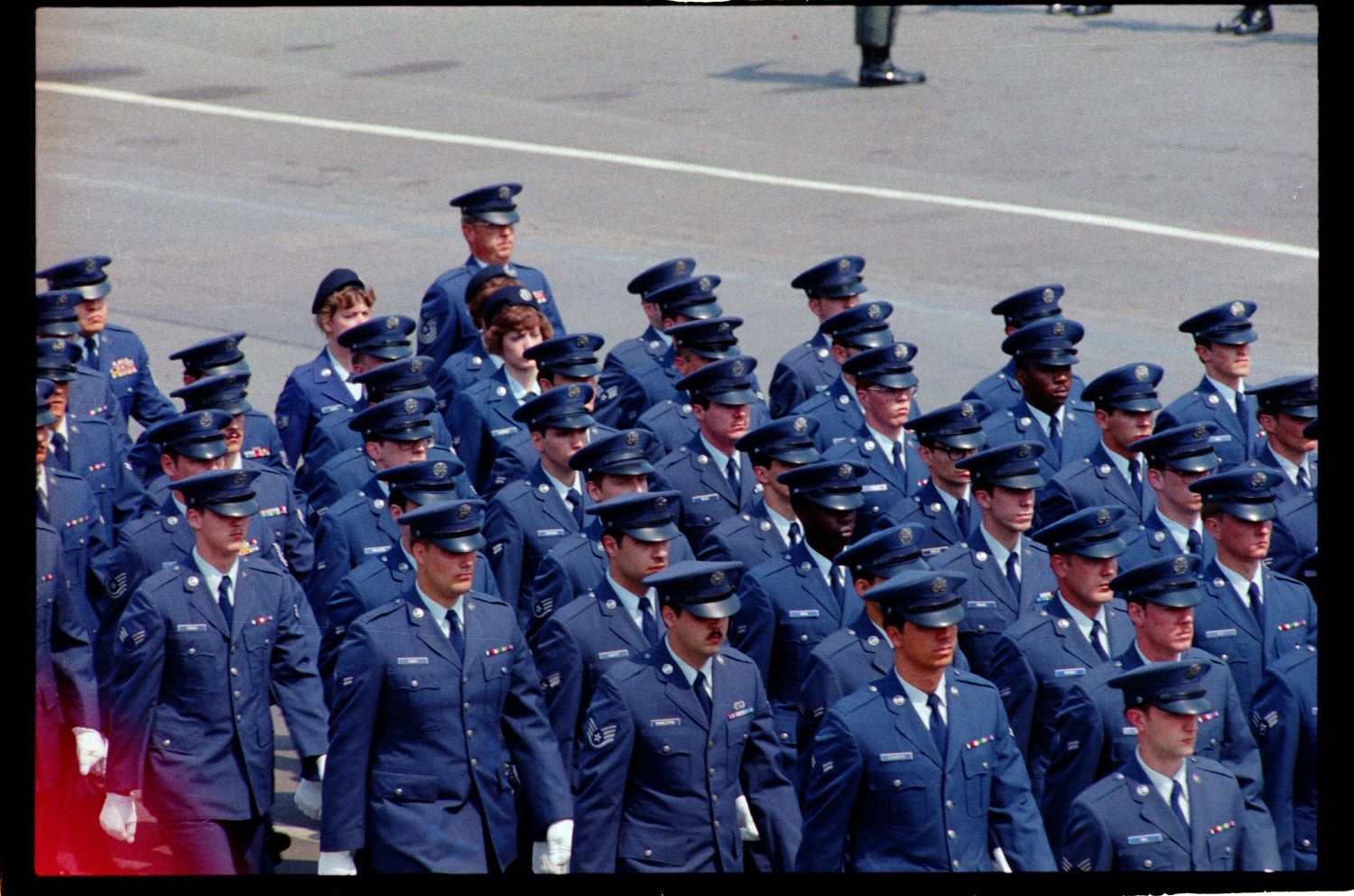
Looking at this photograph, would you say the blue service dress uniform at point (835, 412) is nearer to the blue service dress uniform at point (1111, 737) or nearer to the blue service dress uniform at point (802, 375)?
the blue service dress uniform at point (802, 375)

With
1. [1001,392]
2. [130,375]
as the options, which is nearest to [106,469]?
[130,375]

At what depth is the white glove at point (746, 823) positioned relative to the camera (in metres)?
7.66

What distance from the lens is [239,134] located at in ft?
74.6

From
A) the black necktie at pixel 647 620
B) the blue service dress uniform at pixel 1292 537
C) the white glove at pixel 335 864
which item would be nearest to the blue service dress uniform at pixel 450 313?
the black necktie at pixel 647 620

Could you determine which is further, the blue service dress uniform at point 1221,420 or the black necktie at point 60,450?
the blue service dress uniform at point 1221,420

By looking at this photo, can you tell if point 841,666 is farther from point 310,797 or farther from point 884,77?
point 884,77

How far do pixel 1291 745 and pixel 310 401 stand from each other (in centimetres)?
524

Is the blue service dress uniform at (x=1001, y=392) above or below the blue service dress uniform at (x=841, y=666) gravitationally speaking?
above

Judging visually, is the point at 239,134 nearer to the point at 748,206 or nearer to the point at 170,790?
the point at 748,206

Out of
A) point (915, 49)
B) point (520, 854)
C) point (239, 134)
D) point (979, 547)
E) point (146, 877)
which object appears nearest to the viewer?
point (146, 877)

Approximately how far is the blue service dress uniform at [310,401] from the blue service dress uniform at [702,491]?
180 centimetres

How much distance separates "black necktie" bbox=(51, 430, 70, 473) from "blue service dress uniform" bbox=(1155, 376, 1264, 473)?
5.38 m

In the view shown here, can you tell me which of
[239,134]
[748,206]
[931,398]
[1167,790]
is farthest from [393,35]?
[1167,790]
